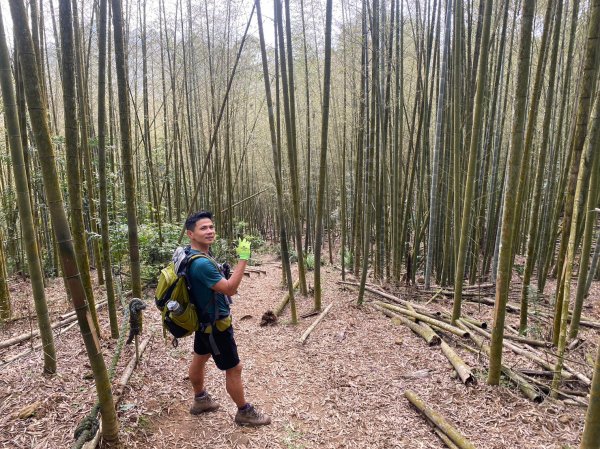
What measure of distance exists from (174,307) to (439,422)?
1.73 m

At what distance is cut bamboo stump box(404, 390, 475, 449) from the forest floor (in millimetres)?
63

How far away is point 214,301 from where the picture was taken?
2057 millimetres

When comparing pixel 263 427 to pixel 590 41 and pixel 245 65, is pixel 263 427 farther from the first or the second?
pixel 245 65

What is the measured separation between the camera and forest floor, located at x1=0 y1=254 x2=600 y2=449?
2.09m

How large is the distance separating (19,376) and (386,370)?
269 cm

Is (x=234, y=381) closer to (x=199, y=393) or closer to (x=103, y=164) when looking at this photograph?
(x=199, y=393)

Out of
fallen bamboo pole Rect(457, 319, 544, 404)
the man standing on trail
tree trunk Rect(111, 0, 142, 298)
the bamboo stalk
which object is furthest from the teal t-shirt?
fallen bamboo pole Rect(457, 319, 544, 404)

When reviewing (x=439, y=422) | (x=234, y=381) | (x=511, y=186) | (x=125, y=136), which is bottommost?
(x=439, y=422)

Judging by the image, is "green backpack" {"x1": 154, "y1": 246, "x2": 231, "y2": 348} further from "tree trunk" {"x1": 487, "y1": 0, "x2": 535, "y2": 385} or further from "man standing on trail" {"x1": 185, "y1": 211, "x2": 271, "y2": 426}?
"tree trunk" {"x1": 487, "y1": 0, "x2": 535, "y2": 385}

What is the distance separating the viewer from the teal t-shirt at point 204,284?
200 cm

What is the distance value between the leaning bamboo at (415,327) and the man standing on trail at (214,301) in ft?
6.11

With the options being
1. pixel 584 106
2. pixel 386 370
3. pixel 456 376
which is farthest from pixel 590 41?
pixel 386 370

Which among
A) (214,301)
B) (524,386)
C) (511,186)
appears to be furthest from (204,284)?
(524,386)

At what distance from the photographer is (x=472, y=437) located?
7.11 feet
